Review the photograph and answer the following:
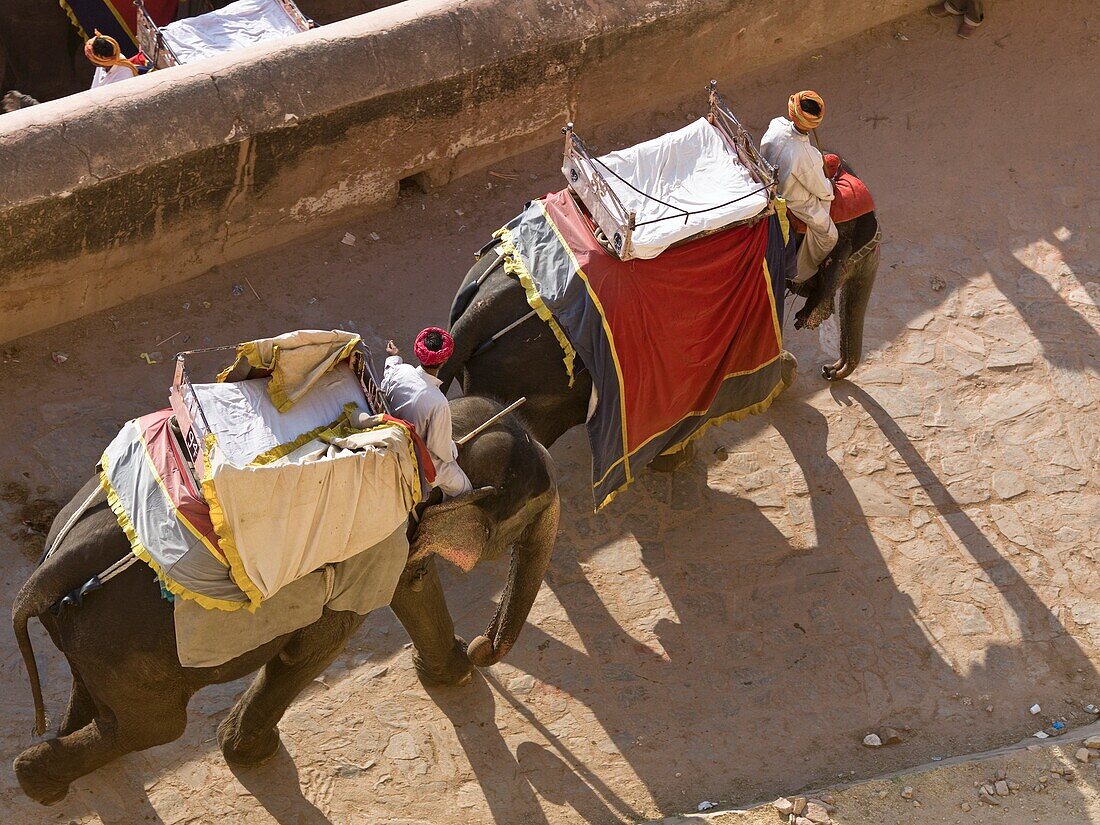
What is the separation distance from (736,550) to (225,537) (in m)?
2.99

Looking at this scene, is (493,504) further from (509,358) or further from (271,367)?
(271,367)

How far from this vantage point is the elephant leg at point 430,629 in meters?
5.52

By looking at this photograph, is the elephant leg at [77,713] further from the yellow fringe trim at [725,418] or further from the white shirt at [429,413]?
the yellow fringe trim at [725,418]

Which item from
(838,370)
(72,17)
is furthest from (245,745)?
(72,17)

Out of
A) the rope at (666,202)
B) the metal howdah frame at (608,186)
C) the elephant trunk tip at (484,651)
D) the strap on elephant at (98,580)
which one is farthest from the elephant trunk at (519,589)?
the strap on elephant at (98,580)

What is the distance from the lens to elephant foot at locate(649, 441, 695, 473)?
6.91 meters

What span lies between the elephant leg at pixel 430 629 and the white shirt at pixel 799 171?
2.30 meters

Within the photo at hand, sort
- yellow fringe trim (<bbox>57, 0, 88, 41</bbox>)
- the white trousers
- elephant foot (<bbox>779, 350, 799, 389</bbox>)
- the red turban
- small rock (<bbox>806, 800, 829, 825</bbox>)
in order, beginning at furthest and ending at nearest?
yellow fringe trim (<bbox>57, 0, 88, 41</bbox>), elephant foot (<bbox>779, 350, 799, 389</bbox>), the white trousers, small rock (<bbox>806, 800, 829, 825</bbox>), the red turban

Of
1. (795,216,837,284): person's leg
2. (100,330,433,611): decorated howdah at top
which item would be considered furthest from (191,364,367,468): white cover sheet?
(795,216,837,284): person's leg

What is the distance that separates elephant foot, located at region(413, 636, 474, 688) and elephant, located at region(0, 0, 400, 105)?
5.03 metres

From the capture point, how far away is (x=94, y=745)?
197 inches

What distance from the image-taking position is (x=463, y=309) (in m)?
5.96

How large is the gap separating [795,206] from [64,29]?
5385mm

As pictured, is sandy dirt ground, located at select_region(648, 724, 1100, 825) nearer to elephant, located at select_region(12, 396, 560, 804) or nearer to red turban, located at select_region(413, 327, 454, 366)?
elephant, located at select_region(12, 396, 560, 804)
